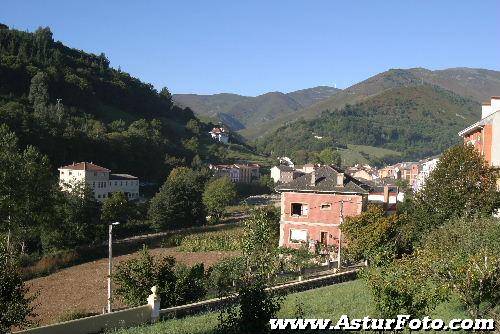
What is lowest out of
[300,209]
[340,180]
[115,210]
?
[115,210]

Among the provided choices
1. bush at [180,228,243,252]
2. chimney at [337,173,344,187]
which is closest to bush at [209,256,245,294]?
chimney at [337,173,344,187]

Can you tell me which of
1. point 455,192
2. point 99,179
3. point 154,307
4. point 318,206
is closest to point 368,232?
point 455,192

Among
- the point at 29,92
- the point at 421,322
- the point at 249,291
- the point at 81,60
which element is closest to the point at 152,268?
the point at 249,291

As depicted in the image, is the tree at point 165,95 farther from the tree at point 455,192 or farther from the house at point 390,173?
the tree at point 455,192

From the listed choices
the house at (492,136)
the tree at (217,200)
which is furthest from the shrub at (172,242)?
the house at (492,136)

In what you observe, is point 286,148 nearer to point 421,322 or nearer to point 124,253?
point 124,253

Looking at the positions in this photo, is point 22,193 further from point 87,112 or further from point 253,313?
point 87,112

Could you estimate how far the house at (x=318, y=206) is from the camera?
3338 centimetres

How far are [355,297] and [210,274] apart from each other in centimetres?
741

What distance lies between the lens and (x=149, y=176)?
9344 centimetres

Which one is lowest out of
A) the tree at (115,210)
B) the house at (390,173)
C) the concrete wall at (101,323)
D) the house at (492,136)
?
the tree at (115,210)

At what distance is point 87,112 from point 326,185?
90690 mm

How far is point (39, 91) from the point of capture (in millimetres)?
103688

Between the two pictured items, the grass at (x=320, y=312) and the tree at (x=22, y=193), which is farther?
the tree at (x=22, y=193)
